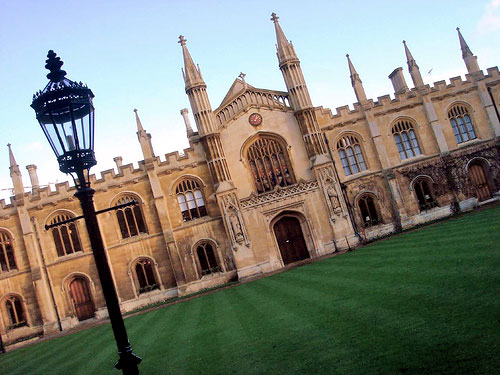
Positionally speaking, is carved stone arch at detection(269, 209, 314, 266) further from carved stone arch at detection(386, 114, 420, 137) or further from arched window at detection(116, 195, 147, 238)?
carved stone arch at detection(386, 114, 420, 137)

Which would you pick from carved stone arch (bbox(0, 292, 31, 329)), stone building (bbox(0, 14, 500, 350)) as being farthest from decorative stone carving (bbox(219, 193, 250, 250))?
carved stone arch (bbox(0, 292, 31, 329))

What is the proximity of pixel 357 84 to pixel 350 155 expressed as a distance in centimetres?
536

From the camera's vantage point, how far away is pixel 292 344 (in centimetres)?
771

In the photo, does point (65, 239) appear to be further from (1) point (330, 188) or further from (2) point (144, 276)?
(1) point (330, 188)

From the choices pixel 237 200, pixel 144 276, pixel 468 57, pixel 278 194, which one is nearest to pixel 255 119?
pixel 278 194

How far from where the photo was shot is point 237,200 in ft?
83.6

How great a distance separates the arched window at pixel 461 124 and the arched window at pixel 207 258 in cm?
1944

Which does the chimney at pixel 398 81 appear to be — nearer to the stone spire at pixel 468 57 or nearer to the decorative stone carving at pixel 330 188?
the stone spire at pixel 468 57

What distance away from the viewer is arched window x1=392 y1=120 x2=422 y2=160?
28.8 meters

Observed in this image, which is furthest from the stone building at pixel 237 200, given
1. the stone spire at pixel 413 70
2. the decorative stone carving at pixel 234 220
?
the stone spire at pixel 413 70

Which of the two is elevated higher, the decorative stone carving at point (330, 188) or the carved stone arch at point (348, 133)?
the carved stone arch at point (348, 133)

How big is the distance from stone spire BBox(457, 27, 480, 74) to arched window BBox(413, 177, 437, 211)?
931cm

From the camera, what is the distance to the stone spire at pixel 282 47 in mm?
27562

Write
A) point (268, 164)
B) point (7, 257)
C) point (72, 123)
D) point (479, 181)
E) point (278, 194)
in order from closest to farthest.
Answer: point (72, 123), point (278, 194), point (7, 257), point (268, 164), point (479, 181)
